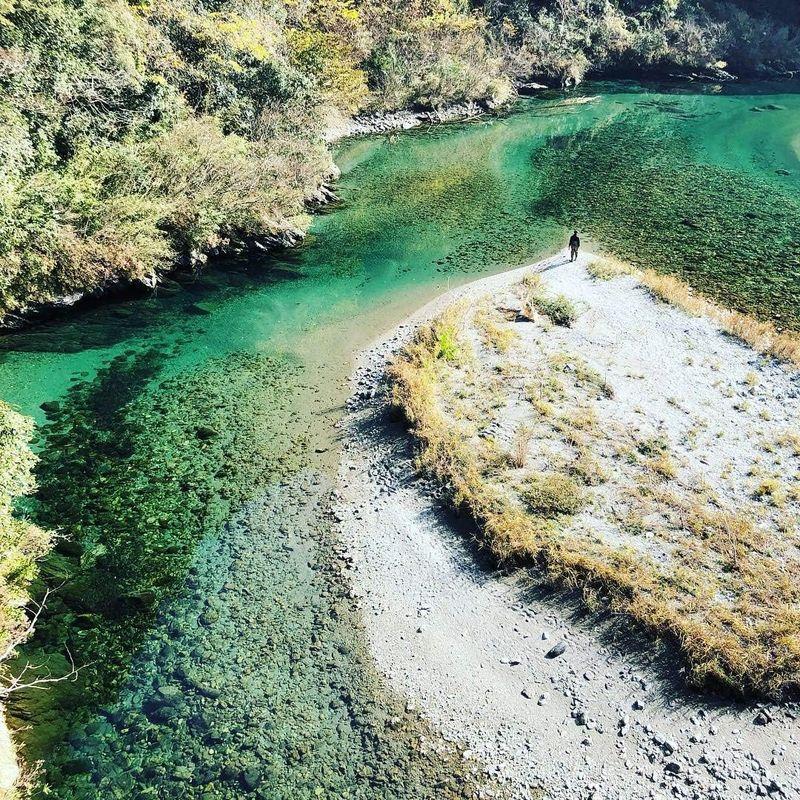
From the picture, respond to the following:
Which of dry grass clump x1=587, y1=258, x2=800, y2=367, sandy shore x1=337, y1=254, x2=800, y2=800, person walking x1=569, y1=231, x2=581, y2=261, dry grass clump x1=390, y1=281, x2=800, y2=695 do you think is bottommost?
sandy shore x1=337, y1=254, x2=800, y2=800

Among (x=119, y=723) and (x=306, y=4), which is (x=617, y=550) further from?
(x=306, y=4)

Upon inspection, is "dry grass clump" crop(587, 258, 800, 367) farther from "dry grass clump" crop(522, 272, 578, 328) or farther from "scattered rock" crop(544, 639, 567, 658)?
"scattered rock" crop(544, 639, 567, 658)

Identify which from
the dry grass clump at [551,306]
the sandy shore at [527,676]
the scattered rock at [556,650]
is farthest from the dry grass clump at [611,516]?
the dry grass clump at [551,306]

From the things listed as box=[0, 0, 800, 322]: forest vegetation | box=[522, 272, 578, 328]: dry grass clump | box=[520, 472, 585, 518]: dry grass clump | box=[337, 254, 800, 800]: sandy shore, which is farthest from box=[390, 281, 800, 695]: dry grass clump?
box=[0, 0, 800, 322]: forest vegetation

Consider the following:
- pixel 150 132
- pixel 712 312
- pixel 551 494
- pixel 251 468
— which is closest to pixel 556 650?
pixel 551 494

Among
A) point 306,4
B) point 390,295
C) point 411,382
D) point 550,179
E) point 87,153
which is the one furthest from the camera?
point 306,4

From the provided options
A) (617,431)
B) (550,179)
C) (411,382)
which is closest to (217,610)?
(411,382)

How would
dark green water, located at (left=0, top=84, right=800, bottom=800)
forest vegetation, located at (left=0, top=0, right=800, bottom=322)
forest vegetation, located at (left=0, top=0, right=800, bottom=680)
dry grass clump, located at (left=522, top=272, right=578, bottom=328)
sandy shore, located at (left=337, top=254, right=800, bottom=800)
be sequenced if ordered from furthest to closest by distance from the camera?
dry grass clump, located at (left=522, top=272, right=578, bottom=328) → forest vegetation, located at (left=0, top=0, right=800, bottom=322) → forest vegetation, located at (left=0, top=0, right=800, bottom=680) → dark green water, located at (left=0, top=84, right=800, bottom=800) → sandy shore, located at (left=337, top=254, right=800, bottom=800)
